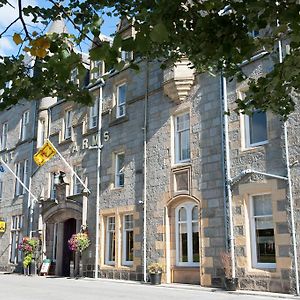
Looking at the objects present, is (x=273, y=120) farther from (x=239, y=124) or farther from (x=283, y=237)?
(x=283, y=237)

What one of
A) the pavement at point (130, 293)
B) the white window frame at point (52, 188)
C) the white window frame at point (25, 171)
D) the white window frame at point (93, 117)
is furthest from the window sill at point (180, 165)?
the white window frame at point (25, 171)

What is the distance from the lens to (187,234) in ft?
52.0

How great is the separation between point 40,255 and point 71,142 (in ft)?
18.9

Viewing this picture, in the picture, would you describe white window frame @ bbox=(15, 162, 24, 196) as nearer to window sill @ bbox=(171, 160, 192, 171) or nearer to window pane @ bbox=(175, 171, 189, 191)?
window sill @ bbox=(171, 160, 192, 171)

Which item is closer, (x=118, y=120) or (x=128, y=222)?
(x=128, y=222)

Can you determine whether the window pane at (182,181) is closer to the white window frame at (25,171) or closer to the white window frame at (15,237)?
the white window frame at (25,171)

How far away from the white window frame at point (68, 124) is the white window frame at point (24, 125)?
4.44 meters

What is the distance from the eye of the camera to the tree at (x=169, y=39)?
3.89 meters

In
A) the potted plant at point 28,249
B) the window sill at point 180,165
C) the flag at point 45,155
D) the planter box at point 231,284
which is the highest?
the flag at point 45,155

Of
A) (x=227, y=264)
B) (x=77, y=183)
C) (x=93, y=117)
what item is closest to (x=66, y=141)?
(x=93, y=117)

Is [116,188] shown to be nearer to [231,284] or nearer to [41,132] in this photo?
[231,284]

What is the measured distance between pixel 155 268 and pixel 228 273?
3100mm

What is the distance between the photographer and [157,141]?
1739 cm

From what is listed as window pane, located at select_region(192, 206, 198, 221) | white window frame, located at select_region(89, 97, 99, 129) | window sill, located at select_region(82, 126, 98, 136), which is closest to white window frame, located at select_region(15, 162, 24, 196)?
window sill, located at select_region(82, 126, 98, 136)
